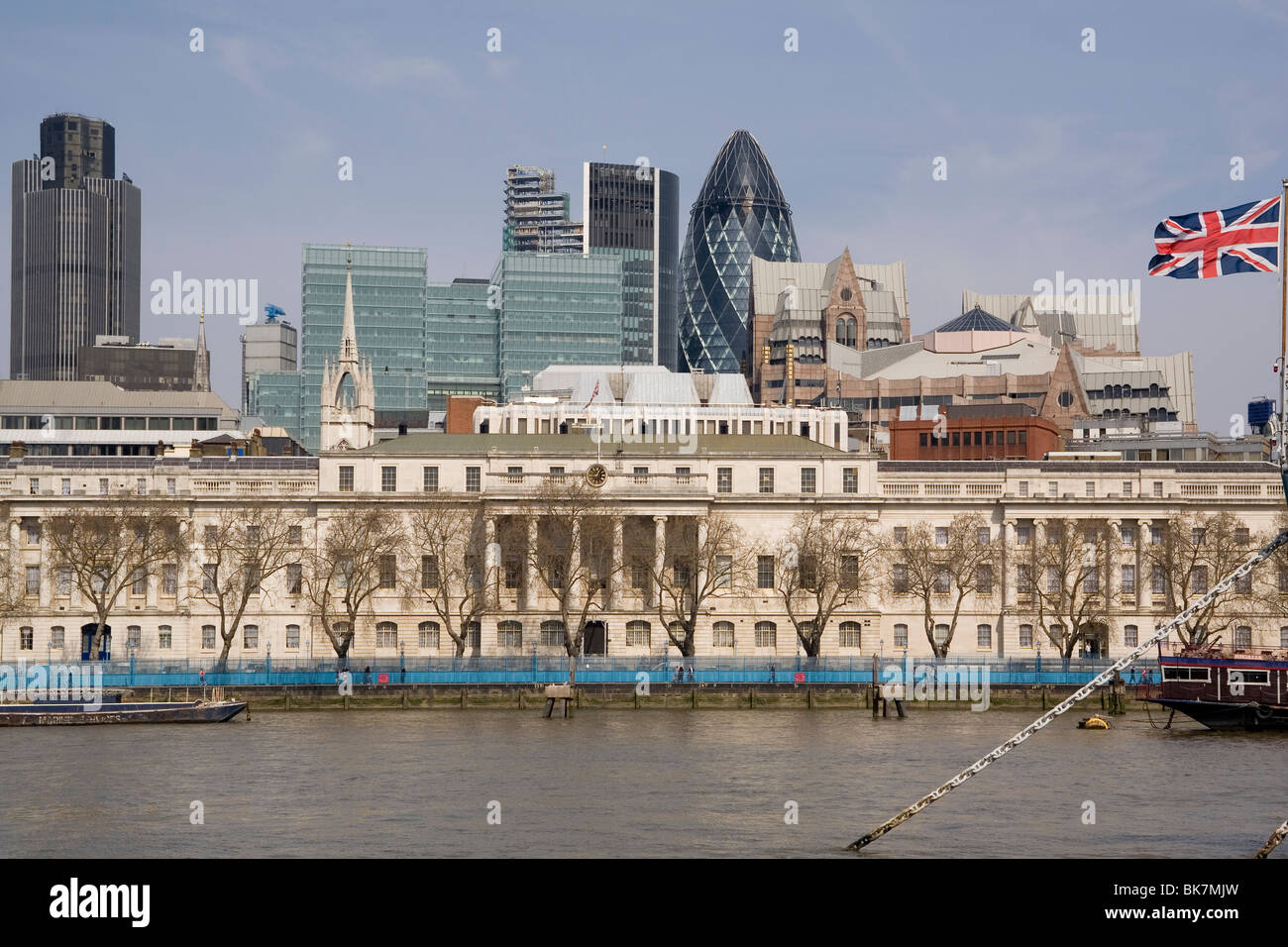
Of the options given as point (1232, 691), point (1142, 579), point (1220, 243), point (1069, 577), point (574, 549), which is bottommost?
point (1232, 691)

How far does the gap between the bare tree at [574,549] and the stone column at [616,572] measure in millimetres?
338

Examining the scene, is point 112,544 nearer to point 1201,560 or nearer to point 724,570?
point 724,570

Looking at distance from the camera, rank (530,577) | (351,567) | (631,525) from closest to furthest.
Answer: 1. (351,567)
2. (530,577)
3. (631,525)

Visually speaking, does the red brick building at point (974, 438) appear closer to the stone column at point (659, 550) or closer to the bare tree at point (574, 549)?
the stone column at point (659, 550)

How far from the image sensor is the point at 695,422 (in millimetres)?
167625

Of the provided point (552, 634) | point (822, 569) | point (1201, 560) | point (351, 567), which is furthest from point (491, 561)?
point (1201, 560)

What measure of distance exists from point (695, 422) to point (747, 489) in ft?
123

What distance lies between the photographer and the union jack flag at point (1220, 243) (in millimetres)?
44062

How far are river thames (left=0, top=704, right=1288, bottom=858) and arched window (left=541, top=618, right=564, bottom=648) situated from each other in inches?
1283

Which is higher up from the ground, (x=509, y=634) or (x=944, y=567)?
(x=944, y=567)

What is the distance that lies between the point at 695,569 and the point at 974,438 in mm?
54506

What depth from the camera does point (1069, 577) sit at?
127 metres

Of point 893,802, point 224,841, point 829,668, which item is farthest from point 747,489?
point 224,841

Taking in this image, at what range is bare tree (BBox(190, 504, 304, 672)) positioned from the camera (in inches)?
4665
